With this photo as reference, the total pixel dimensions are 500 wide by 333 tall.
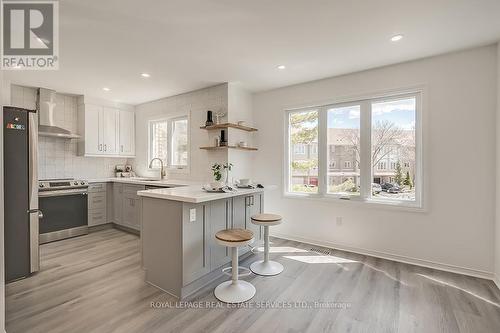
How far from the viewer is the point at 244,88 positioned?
13.4ft

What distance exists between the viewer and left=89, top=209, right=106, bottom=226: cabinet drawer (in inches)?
170

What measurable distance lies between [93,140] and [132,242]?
2.19 metres

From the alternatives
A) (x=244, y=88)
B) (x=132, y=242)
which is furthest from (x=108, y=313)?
(x=244, y=88)

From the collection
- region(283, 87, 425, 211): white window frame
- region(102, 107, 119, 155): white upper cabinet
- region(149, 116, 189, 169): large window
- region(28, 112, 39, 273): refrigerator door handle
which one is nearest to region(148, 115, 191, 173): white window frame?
region(149, 116, 189, 169): large window

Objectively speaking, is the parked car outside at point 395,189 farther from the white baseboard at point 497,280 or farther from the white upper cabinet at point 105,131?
the white upper cabinet at point 105,131

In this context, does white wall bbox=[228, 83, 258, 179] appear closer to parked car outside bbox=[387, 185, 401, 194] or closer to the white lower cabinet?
parked car outside bbox=[387, 185, 401, 194]

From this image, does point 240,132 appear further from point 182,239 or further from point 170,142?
point 182,239

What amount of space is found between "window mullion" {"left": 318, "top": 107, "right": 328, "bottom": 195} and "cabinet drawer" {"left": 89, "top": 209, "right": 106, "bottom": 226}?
13.1 feet

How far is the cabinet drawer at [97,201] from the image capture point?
4.35 metres

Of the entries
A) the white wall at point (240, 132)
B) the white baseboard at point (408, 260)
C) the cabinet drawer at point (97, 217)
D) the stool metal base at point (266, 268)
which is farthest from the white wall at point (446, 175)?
the cabinet drawer at point (97, 217)

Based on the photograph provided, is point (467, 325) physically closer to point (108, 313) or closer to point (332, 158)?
point (332, 158)

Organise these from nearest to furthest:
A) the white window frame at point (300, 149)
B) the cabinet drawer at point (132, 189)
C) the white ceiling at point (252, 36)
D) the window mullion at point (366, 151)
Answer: the white ceiling at point (252, 36), the window mullion at point (366, 151), the white window frame at point (300, 149), the cabinet drawer at point (132, 189)

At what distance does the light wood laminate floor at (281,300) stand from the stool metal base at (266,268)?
0.30 feet

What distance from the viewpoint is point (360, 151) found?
11.2 ft
